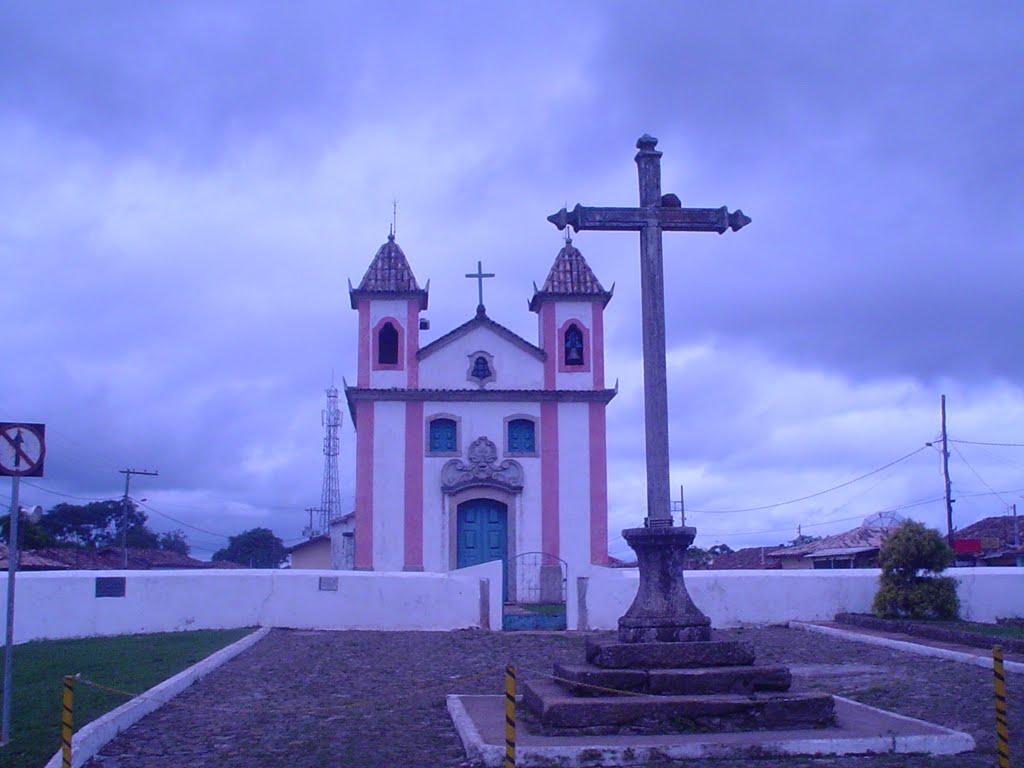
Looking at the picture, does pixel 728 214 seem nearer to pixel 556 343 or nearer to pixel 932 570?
pixel 932 570

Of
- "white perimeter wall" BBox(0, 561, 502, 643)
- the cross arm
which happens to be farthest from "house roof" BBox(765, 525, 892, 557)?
the cross arm

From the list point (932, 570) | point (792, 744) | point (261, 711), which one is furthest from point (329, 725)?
point (932, 570)

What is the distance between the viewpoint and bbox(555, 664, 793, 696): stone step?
741 centimetres

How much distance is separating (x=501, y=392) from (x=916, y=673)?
13110mm

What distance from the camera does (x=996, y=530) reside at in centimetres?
3853

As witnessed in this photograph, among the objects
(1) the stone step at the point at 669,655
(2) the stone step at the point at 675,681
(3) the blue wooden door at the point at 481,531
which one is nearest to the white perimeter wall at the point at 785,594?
(3) the blue wooden door at the point at 481,531

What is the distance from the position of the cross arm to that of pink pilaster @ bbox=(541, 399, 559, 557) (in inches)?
519

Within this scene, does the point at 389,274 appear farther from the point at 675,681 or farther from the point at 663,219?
the point at 675,681

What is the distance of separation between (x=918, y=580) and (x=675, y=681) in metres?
10.3

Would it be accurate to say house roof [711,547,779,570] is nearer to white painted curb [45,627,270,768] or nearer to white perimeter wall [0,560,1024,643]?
white perimeter wall [0,560,1024,643]

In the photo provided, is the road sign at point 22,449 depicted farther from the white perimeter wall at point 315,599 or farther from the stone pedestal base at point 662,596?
the white perimeter wall at point 315,599

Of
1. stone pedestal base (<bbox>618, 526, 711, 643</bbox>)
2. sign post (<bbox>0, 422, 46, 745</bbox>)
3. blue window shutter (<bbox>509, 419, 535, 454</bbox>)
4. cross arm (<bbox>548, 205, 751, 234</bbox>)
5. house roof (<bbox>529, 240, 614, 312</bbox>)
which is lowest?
stone pedestal base (<bbox>618, 526, 711, 643</bbox>)

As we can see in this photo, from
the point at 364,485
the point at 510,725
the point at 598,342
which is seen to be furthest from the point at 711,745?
the point at 598,342

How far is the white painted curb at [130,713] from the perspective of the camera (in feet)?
20.7
